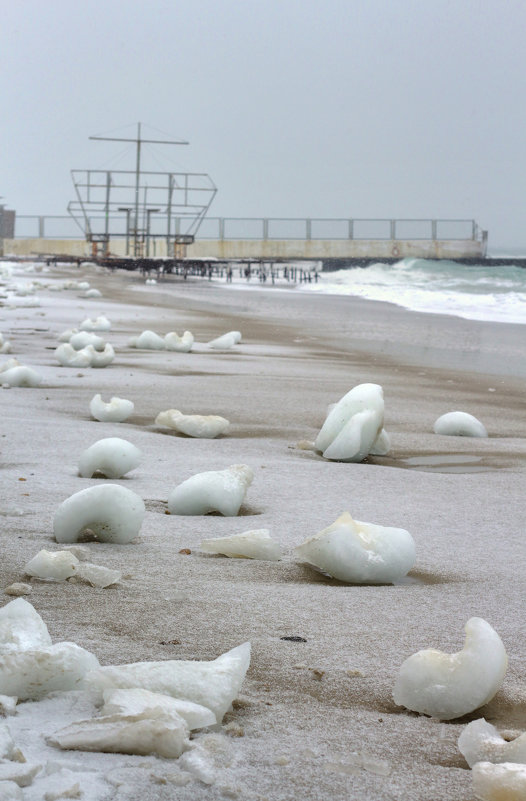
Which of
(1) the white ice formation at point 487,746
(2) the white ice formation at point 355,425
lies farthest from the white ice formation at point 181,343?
(1) the white ice formation at point 487,746

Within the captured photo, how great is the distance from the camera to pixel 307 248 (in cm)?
4809

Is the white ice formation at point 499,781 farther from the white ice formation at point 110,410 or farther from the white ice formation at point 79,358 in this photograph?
the white ice formation at point 79,358

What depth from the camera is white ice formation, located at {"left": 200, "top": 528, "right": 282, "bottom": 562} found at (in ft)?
5.93

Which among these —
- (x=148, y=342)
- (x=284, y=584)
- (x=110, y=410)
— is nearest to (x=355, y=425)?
(x=110, y=410)

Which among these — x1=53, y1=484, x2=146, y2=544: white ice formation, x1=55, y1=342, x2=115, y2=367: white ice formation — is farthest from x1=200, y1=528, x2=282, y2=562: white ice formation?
x1=55, y1=342, x2=115, y2=367: white ice formation

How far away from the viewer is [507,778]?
919 mm

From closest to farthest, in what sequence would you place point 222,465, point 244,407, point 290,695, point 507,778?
point 507,778 < point 290,695 < point 222,465 < point 244,407

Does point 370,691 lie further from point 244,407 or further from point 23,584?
point 244,407

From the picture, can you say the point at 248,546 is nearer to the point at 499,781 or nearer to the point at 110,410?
the point at 499,781

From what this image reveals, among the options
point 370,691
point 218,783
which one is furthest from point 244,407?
point 218,783

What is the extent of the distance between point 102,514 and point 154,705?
812 millimetres

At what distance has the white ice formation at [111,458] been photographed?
2.42 m

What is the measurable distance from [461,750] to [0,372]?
3.35 metres

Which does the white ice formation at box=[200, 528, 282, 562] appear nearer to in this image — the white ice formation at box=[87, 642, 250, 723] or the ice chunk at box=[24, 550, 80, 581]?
the ice chunk at box=[24, 550, 80, 581]
